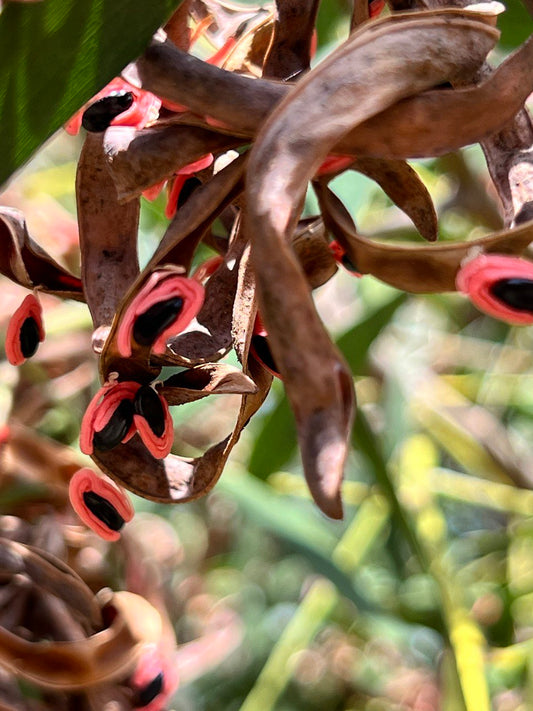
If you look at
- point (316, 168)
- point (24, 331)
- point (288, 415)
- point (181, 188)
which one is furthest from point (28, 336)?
point (288, 415)

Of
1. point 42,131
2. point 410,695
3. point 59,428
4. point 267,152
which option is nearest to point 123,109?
point 42,131

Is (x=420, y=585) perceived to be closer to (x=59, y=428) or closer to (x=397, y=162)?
(x=59, y=428)

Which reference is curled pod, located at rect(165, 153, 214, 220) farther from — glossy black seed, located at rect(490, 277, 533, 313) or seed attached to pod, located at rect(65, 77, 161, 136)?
glossy black seed, located at rect(490, 277, 533, 313)

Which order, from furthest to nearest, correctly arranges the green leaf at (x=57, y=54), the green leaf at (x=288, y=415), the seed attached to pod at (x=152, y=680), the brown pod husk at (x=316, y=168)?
the green leaf at (x=288, y=415), the seed attached to pod at (x=152, y=680), the green leaf at (x=57, y=54), the brown pod husk at (x=316, y=168)

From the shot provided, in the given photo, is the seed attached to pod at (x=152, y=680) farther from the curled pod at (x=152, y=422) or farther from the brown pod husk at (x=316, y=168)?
the brown pod husk at (x=316, y=168)

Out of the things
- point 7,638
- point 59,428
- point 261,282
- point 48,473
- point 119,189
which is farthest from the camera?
point 59,428

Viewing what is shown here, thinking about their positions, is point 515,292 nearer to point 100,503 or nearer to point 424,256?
point 424,256

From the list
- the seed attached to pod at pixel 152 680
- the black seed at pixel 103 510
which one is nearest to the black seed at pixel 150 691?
the seed attached to pod at pixel 152 680
